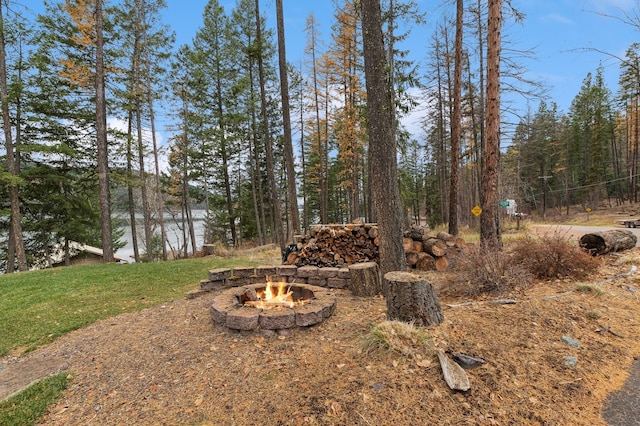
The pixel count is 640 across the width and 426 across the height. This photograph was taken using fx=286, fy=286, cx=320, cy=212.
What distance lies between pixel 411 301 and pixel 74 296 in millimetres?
6217

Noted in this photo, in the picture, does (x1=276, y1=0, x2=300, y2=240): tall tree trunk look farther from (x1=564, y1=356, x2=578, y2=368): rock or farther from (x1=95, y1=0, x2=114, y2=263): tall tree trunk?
(x1=564, y1=356, x2=578, y2=368): rock

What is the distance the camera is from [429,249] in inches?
253

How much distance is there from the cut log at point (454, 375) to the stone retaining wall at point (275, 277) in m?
2.59

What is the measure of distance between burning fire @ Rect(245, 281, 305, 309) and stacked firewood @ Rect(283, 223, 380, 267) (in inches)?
90.4

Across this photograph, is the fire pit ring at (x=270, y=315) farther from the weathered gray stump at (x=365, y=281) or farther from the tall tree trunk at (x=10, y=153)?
the tall tree trunk at (x=10, y=153)

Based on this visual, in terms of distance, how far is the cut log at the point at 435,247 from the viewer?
6312mm

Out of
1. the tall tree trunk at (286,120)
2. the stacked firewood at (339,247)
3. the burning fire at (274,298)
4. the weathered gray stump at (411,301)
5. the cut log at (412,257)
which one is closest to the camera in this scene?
the weathered gray stump at (411,301)

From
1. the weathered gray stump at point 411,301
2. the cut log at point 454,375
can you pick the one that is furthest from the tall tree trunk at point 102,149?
the cut log at point 454,375

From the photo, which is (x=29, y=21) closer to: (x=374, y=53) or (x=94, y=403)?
(x=374, y=53)

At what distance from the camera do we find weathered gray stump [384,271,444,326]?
2.89 metres

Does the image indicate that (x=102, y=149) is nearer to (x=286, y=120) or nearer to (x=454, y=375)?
(x=286, y=120)

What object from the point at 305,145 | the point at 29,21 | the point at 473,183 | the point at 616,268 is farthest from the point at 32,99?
the point at 473,183

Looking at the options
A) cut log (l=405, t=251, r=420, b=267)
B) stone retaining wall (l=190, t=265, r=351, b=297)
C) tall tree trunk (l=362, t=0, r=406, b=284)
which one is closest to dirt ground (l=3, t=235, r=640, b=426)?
stone retaining wall (l=190, t=265, r=351, b=297)

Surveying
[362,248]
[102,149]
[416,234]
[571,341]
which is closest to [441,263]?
[416,234]
